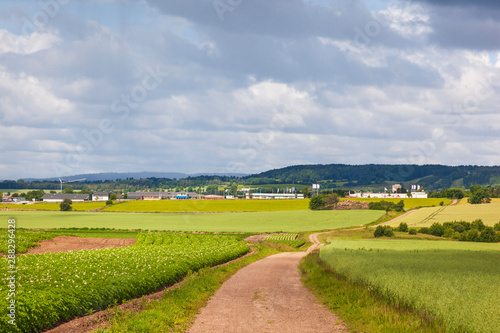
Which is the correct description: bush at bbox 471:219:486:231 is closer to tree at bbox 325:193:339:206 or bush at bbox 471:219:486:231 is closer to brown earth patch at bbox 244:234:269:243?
brown earth patch at bbox 244:234:269:243

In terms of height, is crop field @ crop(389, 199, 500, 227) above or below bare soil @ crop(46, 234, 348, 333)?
below

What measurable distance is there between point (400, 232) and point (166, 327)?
8559 centimetres

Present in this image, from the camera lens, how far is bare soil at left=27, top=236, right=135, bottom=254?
45.9 metres

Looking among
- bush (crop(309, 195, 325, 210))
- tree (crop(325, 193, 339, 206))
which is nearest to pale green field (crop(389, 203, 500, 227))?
tree (crop(325, 193, 339, 206))

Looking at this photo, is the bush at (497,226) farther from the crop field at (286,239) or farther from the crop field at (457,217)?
the crop field at (286,239)

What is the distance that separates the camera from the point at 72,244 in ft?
168

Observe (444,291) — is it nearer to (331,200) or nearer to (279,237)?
(279,237)

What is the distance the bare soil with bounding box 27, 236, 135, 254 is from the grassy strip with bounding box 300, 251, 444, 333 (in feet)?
102

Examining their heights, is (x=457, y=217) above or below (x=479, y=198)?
below

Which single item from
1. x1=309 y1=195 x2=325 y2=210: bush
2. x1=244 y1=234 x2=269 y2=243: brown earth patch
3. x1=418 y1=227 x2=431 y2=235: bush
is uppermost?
x1=309 y1=195 x2=325 y2=210: bush

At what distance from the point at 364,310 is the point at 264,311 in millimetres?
3801

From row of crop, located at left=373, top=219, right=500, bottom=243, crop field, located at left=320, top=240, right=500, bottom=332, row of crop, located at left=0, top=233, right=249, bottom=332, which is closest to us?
crop field, located at left=320, top=240, right=500, bottom=332

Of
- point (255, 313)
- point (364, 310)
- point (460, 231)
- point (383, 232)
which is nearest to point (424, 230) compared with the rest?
point (460, 231)

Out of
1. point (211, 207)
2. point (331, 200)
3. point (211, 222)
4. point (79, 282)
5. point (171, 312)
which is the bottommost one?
point (211, 222)
